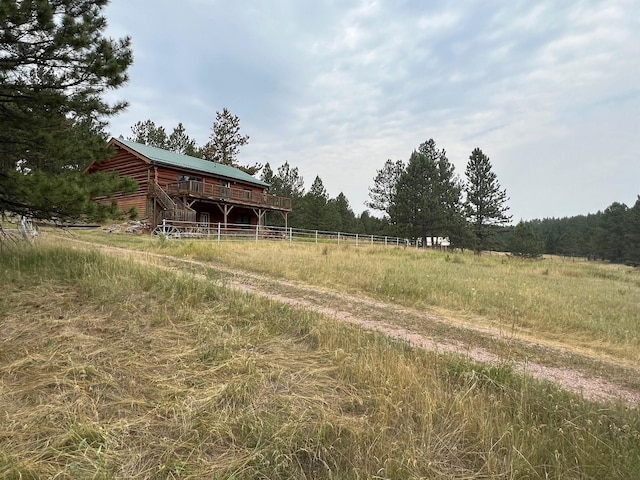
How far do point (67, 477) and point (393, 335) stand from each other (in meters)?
4.07

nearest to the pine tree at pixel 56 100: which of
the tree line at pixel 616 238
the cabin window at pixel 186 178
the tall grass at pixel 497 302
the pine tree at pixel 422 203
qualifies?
the tall grass at pixel 497 302

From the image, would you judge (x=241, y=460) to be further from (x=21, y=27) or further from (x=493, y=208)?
(x=493, y=208)

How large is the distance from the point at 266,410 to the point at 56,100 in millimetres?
6547

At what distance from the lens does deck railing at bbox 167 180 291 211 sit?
2378 cm

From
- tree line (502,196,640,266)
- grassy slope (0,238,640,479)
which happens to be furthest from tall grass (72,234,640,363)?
tree line (502,196,640,266)

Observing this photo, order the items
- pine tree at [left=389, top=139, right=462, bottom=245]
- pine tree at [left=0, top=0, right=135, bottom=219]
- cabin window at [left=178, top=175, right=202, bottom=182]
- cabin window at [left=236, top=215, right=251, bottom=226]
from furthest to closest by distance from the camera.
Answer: pine tree at [left=389, top=139, right=462, bottom=245], cabin window at [left=236, top=215, right=251, bottom=226], cabin window at [left=178, top=175, right=202, bottom=182], pine tree at [left=0, top=0, right=135, bottom=219]

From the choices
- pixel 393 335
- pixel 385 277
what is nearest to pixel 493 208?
pixel 385 277

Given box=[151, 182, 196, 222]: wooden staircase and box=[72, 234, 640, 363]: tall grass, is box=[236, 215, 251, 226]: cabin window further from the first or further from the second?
box=[72, 234, 640, 363]: tall grass

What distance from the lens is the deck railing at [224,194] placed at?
2378cm

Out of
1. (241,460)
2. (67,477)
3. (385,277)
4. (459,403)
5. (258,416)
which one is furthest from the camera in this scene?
(385,277)

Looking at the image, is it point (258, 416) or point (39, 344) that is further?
point (39, 344)

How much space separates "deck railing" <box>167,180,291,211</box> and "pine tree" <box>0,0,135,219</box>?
17.2 metres

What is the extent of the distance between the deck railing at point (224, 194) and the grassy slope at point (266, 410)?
65.0ft

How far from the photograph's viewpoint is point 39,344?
4.03 m
